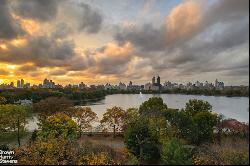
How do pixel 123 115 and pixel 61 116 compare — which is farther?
pixel 123 115

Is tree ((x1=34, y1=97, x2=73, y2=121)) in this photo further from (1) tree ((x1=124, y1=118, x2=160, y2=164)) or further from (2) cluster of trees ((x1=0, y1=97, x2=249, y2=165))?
(1) tree ((x1=124, y1=118, x2=160, y2=164))

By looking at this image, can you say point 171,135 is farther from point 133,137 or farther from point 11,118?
point 11,118

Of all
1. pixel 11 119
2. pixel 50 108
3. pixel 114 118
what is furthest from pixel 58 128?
pixel 50 108

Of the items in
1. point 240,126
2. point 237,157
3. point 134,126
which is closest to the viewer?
point 237,157

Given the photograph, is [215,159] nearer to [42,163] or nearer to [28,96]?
[42,163]

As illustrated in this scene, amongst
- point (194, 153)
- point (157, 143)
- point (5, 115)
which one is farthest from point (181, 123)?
point (5, 115)

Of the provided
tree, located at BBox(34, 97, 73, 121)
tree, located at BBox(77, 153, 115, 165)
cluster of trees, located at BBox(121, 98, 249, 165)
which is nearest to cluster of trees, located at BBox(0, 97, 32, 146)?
tree, located at BBox(34, 97, 73, 121)
